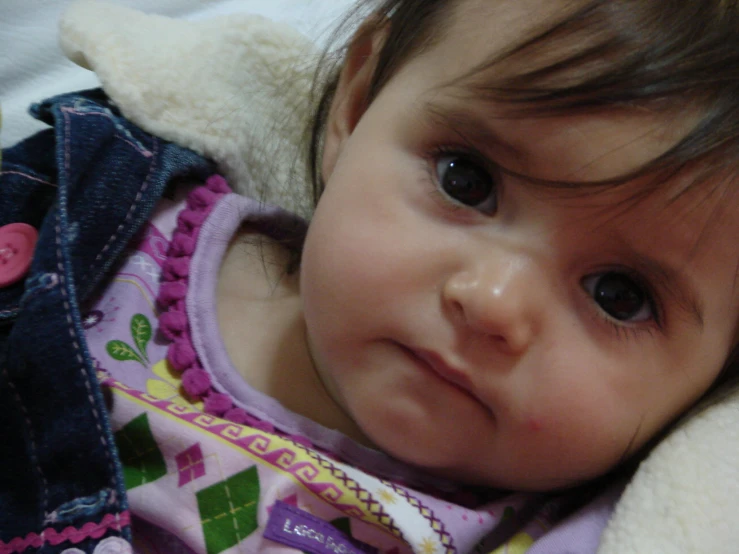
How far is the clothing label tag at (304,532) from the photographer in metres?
0.60

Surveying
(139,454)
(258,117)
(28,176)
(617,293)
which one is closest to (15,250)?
(28,176)

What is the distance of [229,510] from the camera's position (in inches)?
24.4

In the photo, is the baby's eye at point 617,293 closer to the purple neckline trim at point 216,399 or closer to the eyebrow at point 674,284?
the eyebrow at point 674,284

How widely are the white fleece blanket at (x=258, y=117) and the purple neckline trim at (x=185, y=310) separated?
69mm

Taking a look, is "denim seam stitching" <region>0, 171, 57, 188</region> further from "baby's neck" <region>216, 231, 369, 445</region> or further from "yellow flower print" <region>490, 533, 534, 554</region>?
"yellow flower print" <region>490, 533, 534, 554</region>

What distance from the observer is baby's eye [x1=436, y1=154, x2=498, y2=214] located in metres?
0.57

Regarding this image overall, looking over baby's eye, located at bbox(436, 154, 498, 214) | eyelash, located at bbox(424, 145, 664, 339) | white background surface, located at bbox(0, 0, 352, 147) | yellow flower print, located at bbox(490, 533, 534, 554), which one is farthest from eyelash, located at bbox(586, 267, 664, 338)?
white background surface, located at bbox(0, 0, 352, 147)

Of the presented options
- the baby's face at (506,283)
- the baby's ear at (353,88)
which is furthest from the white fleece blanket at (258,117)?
the baby's ear at (353,88)

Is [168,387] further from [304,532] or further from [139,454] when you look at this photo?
[304,532]

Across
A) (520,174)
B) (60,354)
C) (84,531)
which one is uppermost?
(520,174)

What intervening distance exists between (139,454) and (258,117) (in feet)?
1.40

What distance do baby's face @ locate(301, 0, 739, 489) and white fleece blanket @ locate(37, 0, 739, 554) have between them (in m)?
0.05

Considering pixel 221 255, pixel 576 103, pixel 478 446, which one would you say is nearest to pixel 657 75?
pixel 576 103

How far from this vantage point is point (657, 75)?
0.50m
